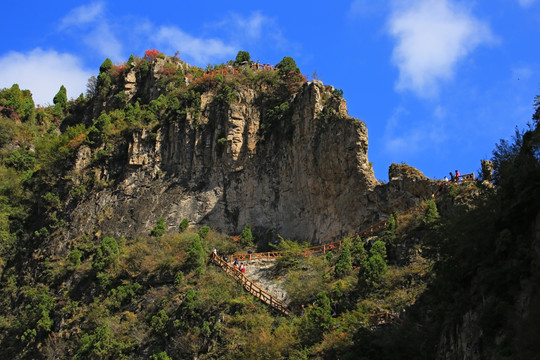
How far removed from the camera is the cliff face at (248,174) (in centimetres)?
3959

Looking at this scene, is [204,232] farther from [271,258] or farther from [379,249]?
[379,249]

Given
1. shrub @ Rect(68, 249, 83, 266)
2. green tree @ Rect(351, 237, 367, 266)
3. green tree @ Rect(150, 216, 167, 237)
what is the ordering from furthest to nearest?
green tree @ Rect(150, 216, 167, 237) < shrub @ Rect(68, 249, 83, 266) < green tree @ Rect(351, 237, 367, 266)

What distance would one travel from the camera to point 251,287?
34.7 m

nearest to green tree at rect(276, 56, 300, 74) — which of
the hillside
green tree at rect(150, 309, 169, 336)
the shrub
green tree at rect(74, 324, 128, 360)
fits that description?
the hillside

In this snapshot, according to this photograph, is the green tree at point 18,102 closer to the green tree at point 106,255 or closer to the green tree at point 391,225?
the green tree at point 106,255

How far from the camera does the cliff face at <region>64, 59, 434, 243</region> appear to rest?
1559 inches

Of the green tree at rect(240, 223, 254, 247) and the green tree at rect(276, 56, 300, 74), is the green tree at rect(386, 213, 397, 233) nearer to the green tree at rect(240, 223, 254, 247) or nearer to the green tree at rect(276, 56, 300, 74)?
the green tree at rect(240, 223, 254, 247)

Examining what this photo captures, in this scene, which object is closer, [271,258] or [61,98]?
[271,258]

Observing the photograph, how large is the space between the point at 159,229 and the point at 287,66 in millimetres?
14221

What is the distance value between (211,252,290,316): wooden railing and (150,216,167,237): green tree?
5.45 metres

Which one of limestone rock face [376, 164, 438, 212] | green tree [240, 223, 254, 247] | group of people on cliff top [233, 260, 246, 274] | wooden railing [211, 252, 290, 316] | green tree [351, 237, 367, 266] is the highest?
limestone rock face [376, 164, 438, 212]

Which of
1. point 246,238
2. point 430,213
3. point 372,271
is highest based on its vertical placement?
point 430,213

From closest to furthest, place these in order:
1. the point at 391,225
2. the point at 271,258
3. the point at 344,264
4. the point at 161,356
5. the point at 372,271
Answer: the point at 372,271
the point at 161,356
the point at 344,264
the point at 391,225
the point at 271,258

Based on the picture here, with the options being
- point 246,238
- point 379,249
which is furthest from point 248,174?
point 379,249
